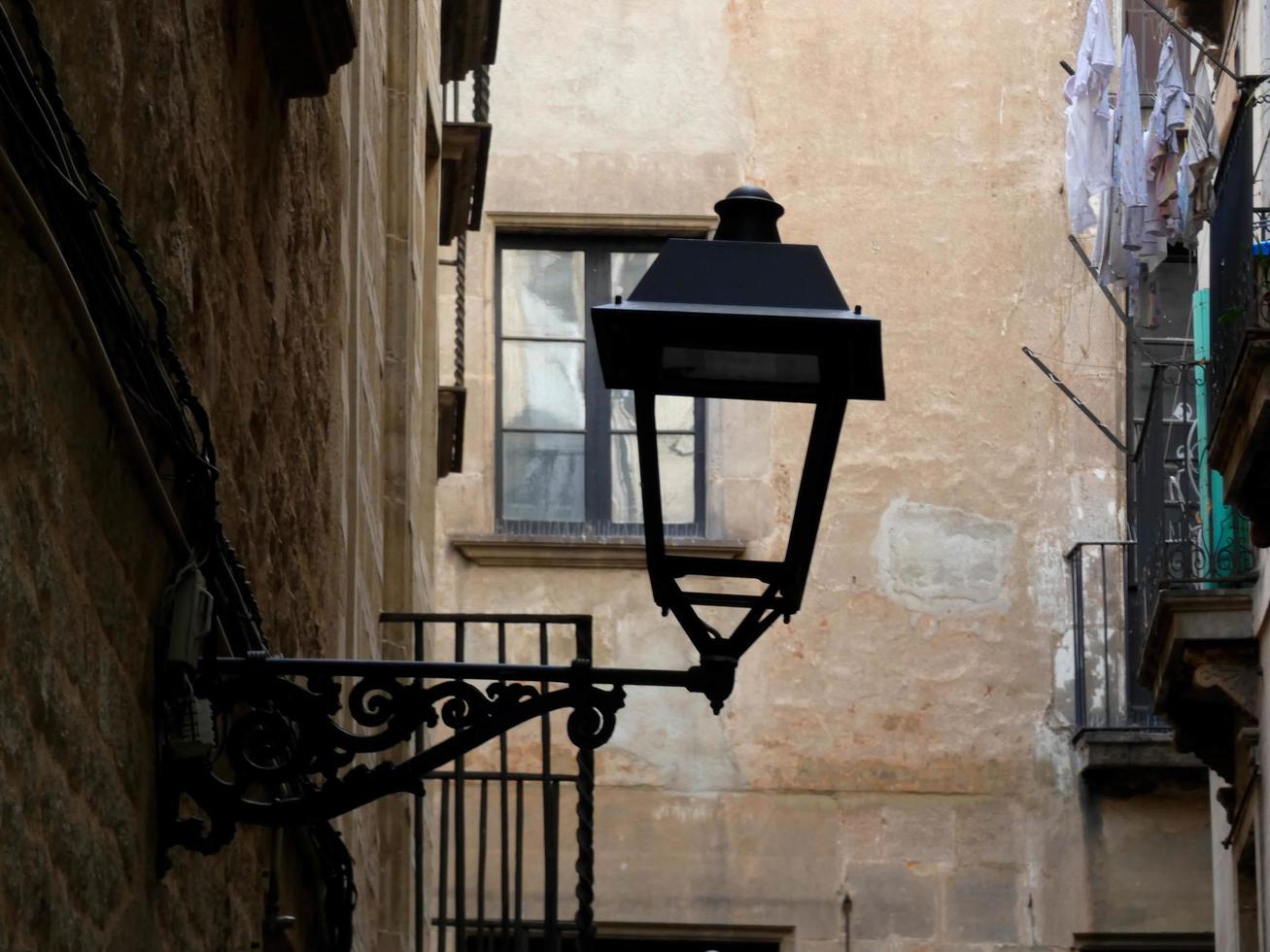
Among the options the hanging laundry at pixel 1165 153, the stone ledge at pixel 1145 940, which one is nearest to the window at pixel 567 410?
the stone ledge at pixel 1145 940

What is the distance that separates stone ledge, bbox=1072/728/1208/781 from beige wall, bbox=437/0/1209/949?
0.78 feet

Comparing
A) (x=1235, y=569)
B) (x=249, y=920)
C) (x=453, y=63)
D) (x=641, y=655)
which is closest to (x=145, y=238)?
(x=249, y=920)

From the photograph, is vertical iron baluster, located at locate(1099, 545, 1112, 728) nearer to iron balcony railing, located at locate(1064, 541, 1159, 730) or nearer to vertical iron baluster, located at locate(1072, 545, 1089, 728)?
iron balcony railing, located at locate(1064, 541, 1159, 730)

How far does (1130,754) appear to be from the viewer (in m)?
17.0

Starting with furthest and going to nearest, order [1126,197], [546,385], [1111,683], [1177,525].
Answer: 1. [546,385]
2. [1111,683]
3. [1177,525]
4. [1126,197]

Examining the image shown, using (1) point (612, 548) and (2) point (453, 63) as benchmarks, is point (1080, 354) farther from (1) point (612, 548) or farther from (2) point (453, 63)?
(2) point (453, 63)

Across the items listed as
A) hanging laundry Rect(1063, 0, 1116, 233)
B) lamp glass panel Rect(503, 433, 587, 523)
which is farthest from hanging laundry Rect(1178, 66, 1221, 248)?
lamp glass panel Rect(503, 433, 587, 523)

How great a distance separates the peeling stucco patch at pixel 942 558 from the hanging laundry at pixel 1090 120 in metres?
3.64

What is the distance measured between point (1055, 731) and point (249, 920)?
1266 cm

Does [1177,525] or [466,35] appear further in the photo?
[466,35]

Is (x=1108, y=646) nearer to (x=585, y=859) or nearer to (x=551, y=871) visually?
(x=551, y=871)

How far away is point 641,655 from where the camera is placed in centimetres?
1733

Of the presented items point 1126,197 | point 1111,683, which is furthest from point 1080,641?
point 1126,197

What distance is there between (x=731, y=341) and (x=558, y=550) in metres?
13.3
